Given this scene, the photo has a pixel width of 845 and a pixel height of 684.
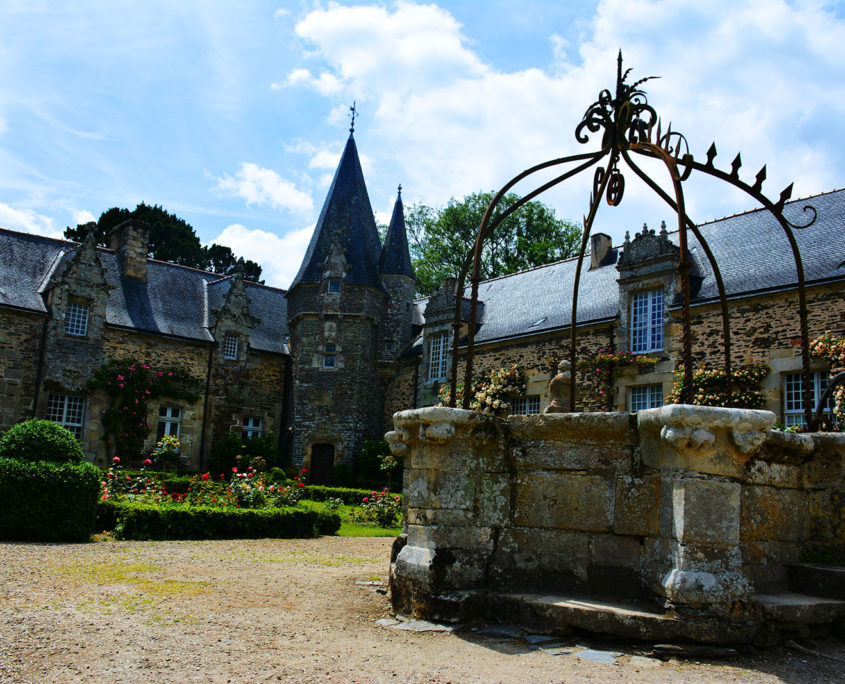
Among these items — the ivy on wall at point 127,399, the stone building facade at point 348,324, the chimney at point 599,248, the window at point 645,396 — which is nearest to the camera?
the stone building facade at point 348,324

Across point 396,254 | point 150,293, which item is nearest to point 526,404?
point 396,254

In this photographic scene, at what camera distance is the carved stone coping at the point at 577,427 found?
467 cm

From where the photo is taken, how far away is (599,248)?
18.1m

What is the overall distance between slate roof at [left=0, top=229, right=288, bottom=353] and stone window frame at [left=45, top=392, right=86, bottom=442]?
85.8 inches

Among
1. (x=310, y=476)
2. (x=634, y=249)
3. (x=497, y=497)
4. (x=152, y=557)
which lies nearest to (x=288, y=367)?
(x=310, y=476)

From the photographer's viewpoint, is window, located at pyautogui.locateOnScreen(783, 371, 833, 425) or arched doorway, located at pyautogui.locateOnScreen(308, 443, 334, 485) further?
arched doorway, located at pyautogui.locateOnScreen(308, 443, 334, 485)

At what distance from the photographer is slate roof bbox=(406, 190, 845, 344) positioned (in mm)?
12891

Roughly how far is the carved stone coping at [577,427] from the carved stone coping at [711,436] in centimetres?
36

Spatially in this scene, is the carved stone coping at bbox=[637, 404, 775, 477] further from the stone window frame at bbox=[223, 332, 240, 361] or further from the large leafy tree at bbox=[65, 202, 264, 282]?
the large leafy tree at bbox=[65, 202, 264, 282]

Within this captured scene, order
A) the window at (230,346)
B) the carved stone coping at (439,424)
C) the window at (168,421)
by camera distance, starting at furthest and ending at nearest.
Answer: the window at (230,346) → the window at (168,421) → the carved stone coping at (439,424)

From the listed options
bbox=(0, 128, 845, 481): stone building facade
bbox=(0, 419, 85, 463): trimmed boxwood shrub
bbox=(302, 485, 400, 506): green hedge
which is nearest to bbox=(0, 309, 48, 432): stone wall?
bbox=(0, 128, 845, 481): stone building facade

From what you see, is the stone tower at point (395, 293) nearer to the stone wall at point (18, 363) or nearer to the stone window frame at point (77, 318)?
the stone window frame at point (77, 318)

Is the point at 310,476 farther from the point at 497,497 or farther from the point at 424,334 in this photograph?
the point at 497,497

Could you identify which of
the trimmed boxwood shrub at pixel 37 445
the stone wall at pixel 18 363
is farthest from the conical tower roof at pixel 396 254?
the trimmed boxwood shrub at pixel 37 445
